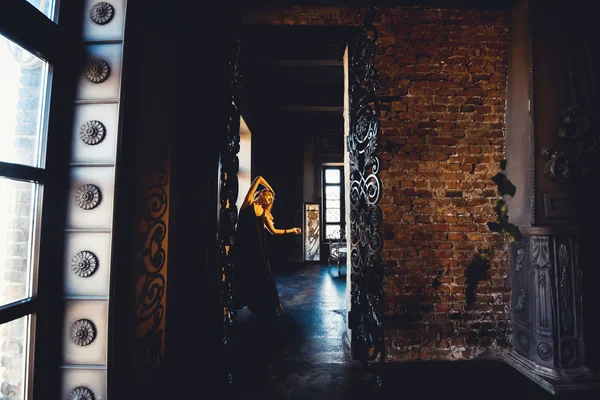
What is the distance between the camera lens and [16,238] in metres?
1.12

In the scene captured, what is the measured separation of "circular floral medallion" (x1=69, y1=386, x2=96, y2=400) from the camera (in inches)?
48.6

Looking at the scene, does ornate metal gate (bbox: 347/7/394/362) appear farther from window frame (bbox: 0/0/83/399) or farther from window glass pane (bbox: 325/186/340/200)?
window glass pane (bbox: 325/186/340/200)

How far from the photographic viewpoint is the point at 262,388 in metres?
2.11

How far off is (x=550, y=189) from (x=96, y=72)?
3.34 m

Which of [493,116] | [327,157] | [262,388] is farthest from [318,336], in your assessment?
[327,157]

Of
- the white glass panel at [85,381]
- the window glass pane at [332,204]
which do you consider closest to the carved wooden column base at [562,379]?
the white glass panel at [85,381]

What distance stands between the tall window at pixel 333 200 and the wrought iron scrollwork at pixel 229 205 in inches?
250

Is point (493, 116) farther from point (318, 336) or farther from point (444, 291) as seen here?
point (318, 336)

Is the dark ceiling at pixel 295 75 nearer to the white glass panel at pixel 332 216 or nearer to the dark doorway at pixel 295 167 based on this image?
the dark doorway at pixel 295 167

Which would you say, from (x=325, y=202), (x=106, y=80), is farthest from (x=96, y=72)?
(x=325, y=202)

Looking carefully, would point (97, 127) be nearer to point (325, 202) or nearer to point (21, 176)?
point (21, 176)

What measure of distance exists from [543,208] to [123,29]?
10.6 feet

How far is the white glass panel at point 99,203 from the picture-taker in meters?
1.26

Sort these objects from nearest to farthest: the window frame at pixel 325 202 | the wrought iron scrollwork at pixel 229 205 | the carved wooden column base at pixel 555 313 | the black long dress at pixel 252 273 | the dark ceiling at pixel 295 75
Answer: the wrought iron scrollwork at pixel 229 205, the carved wooden column base at pixel 555 313, the dark ceiling at pixel 295 75, the black long dress at pixel 252 273, the window frame at pixel 325 202
